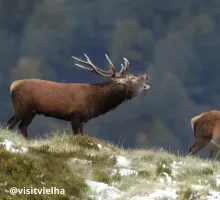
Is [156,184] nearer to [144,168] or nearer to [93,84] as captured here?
[144,168]

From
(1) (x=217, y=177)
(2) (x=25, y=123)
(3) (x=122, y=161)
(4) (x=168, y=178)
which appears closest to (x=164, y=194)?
(4) (x=168, y=178)

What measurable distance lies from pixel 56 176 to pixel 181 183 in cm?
250

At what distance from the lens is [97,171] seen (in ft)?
38.8

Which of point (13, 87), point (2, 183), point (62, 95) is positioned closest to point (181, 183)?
point (2, 183)

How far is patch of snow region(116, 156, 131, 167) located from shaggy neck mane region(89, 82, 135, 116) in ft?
11.9

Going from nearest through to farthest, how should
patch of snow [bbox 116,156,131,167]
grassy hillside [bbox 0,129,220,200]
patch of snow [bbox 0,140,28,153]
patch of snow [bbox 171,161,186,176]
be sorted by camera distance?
grassy hillside [bbox 0,129,220,200], patch of snow [bbox 0,140,28,153], patch of snow [bbox 171,161,186,176], patch of snow [bbox 116,156,131,167]

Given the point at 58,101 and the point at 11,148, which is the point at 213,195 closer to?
the point at 11,148

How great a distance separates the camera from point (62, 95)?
53.2 feet

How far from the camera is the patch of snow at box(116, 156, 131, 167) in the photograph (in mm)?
12925

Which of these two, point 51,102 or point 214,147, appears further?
point 214,147

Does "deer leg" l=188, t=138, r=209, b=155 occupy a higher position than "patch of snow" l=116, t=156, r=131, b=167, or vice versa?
"patch of snow" l=116, t=156, r=131, b=167

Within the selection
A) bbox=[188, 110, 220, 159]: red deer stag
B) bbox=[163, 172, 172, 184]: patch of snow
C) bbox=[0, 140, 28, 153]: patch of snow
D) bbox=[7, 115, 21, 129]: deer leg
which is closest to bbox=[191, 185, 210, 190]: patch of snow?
bbox=[163, 172, 172, 184]: patch of snow

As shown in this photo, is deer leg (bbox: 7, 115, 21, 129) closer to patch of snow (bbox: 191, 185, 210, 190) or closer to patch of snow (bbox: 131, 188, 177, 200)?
patch of snow (bbox: 131, 188, 177, 200)

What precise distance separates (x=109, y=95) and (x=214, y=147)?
3.74m
